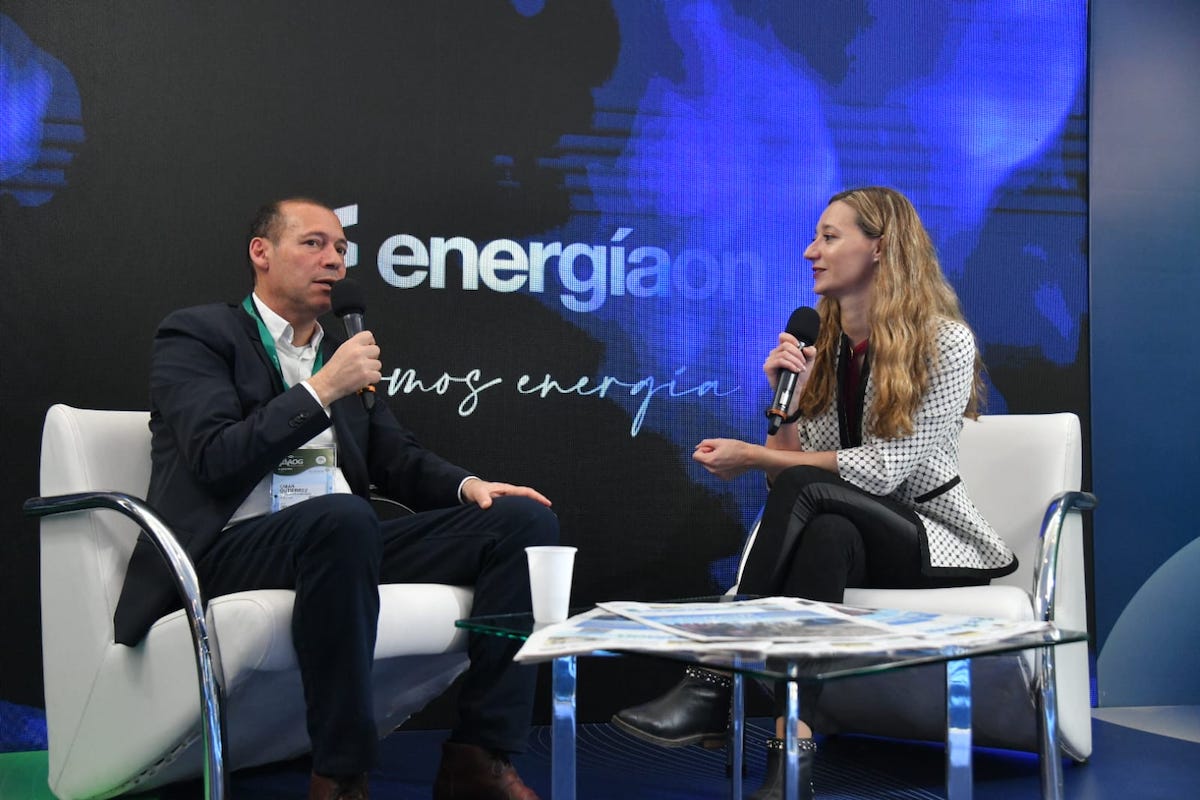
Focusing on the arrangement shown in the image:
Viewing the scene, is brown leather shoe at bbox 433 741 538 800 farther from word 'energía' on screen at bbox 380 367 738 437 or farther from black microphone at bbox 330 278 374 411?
word 'energía' on screen at bbox 380 367 738 437

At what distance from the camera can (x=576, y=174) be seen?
3.61 m

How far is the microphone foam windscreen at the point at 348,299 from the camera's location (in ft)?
8.93

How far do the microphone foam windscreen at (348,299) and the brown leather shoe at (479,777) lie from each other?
3.16ft

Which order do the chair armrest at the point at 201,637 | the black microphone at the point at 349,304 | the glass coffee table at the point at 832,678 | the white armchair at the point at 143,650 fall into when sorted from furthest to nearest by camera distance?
the black microphone at the point at 349,304, the white armchair at the point at 143,650, the chair armrest at the point at 201,637, the glass coffee table at the point at 832,678

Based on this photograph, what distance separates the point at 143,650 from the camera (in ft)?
7.52

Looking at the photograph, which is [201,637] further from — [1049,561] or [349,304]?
[1049,561]

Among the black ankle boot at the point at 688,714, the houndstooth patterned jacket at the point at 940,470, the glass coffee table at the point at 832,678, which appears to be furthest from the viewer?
the houndstooth patterned jacket at the point at 940,470

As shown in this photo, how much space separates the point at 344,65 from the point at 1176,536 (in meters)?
2.93

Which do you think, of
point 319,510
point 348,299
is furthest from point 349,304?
point 319,510

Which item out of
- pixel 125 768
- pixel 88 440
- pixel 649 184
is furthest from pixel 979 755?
pixel 88 440

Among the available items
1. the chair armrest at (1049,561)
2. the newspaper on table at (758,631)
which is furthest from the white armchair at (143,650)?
the chair armrest at (1049,561)

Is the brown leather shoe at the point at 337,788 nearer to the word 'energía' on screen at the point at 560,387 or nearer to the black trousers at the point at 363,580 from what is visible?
the black trousers at the point at 363,580

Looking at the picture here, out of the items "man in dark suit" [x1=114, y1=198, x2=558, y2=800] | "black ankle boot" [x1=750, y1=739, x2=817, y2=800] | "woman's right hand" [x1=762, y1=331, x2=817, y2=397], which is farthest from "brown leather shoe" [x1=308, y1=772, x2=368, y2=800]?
"woman's right hand" [x1=762, y1=331, x2=817, y2=397]

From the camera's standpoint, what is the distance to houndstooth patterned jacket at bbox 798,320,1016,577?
2.80 m
